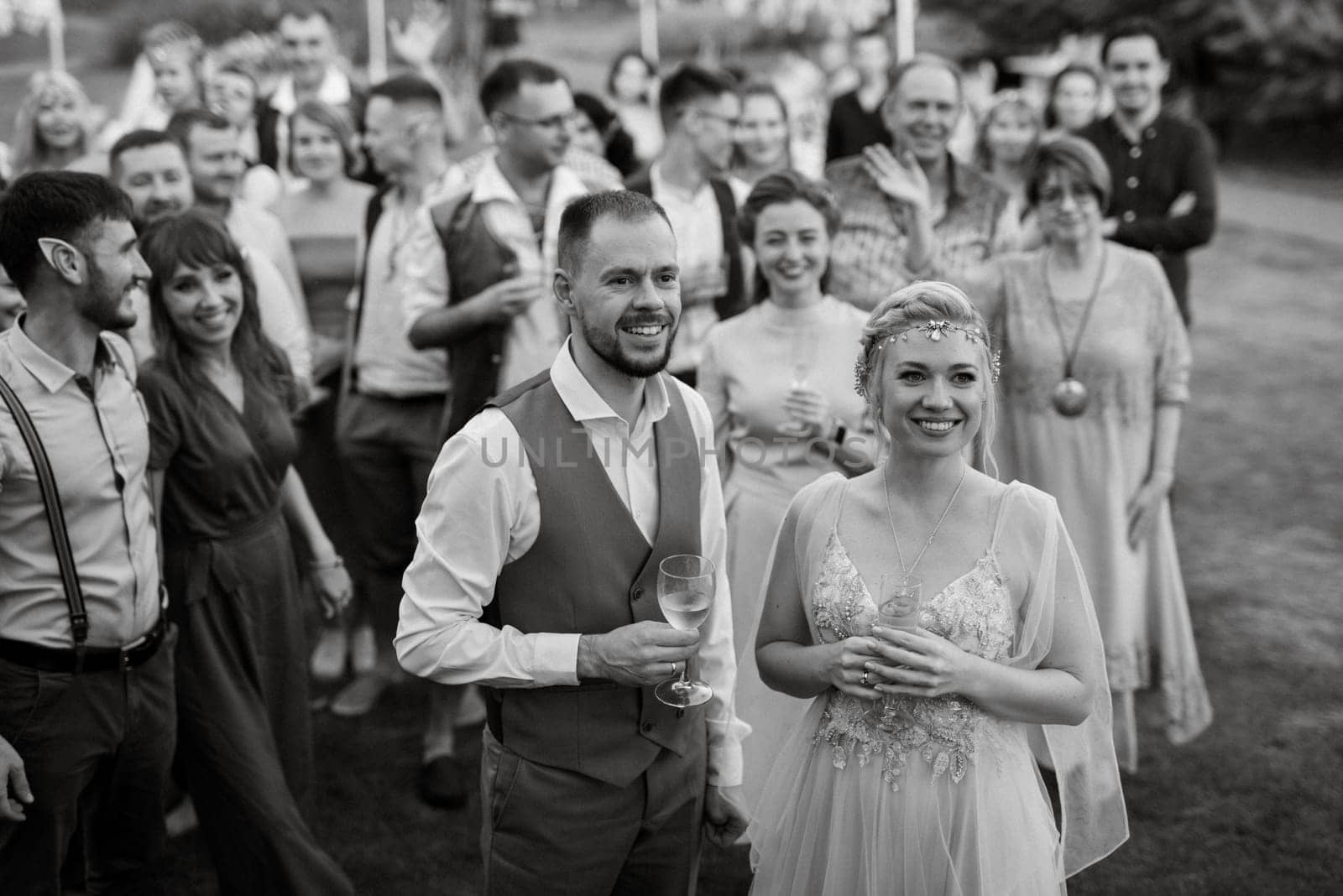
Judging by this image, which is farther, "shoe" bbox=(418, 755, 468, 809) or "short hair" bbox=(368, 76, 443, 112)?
"short hair" bbox=(368, 76, 443, 112)

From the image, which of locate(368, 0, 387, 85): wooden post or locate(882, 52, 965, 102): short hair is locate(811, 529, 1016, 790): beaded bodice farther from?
locate(368, 0, 387, 85): wooden post

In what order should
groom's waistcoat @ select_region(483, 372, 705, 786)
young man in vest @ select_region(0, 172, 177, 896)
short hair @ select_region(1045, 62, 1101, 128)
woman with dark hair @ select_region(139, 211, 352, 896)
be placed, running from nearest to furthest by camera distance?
groom's waistcoat @ select_region(483, 372, 705, 786)
young man in vest @ select_region(0, 172, 177, 896)
woman with dark hair @ select_region(139, 211, 352, 896)
short hair @ select_region(1045, 62, 1101, 128)

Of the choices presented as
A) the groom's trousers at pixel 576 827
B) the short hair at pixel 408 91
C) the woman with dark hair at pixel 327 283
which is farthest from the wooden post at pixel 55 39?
the groom's trousers at pixel 576 827

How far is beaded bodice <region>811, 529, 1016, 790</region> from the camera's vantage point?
8.93 ft

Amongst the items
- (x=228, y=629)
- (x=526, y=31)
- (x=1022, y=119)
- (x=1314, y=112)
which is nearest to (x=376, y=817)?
(x=228, y=629)

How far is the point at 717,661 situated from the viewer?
9.77 feet

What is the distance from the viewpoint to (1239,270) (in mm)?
14719

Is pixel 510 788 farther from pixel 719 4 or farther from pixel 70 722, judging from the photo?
pixel 719 4

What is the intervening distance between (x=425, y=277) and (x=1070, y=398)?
7.83ft

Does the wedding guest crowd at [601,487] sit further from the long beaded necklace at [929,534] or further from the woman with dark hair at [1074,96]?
the woman with dark hair at [1074,96]

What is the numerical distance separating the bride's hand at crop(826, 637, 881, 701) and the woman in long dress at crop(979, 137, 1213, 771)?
94.8 inches

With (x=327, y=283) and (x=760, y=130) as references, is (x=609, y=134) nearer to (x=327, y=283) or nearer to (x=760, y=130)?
(x=760, y=130)

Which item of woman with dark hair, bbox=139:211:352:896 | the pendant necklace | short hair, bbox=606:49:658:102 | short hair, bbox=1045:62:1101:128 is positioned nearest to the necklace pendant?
the pendant necklace
